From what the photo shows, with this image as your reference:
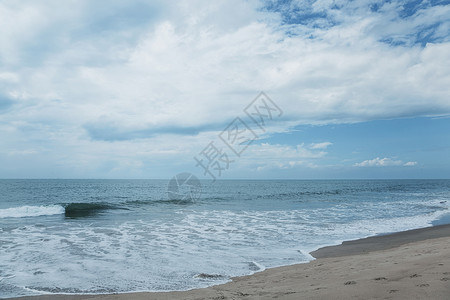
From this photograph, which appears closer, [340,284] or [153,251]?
[340,284]

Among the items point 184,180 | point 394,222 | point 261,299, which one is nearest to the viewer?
point 261,299

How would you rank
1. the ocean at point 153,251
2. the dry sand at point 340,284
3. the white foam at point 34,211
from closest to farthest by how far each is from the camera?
the dry sand at point 340,284 → the ocean at point 153,251 → the white foam at point 34,211

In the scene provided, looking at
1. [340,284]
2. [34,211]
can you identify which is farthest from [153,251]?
[34,211]

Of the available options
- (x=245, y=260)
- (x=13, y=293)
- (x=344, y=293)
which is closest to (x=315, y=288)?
(x=344, y=293)

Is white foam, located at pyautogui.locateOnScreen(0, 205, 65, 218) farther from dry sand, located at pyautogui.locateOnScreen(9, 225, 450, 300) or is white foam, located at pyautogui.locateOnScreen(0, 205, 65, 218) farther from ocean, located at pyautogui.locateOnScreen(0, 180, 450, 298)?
dry sand, located at pyautogui.locateOnScreen(9, 225, 450, 300)

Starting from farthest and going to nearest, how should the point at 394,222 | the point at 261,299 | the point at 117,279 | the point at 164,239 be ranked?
the point at 394,222
the point at 164,239
the point at 117,279
the point at 261,299

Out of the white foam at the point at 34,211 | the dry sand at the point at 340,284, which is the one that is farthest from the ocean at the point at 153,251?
the white foam at the point at 34,211

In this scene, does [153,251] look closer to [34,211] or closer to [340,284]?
[340,284]

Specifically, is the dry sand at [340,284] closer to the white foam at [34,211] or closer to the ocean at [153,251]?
the ocean at [153,251]

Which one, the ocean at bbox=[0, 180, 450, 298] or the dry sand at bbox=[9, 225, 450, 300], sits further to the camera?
the ocean at bbox=[0, 180, 450, 298]

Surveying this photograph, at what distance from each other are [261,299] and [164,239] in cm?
808

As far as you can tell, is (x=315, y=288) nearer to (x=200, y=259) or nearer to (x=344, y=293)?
(x=344, y=293)

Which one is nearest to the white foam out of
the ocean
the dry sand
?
the ocean

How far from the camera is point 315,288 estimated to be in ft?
16.3
